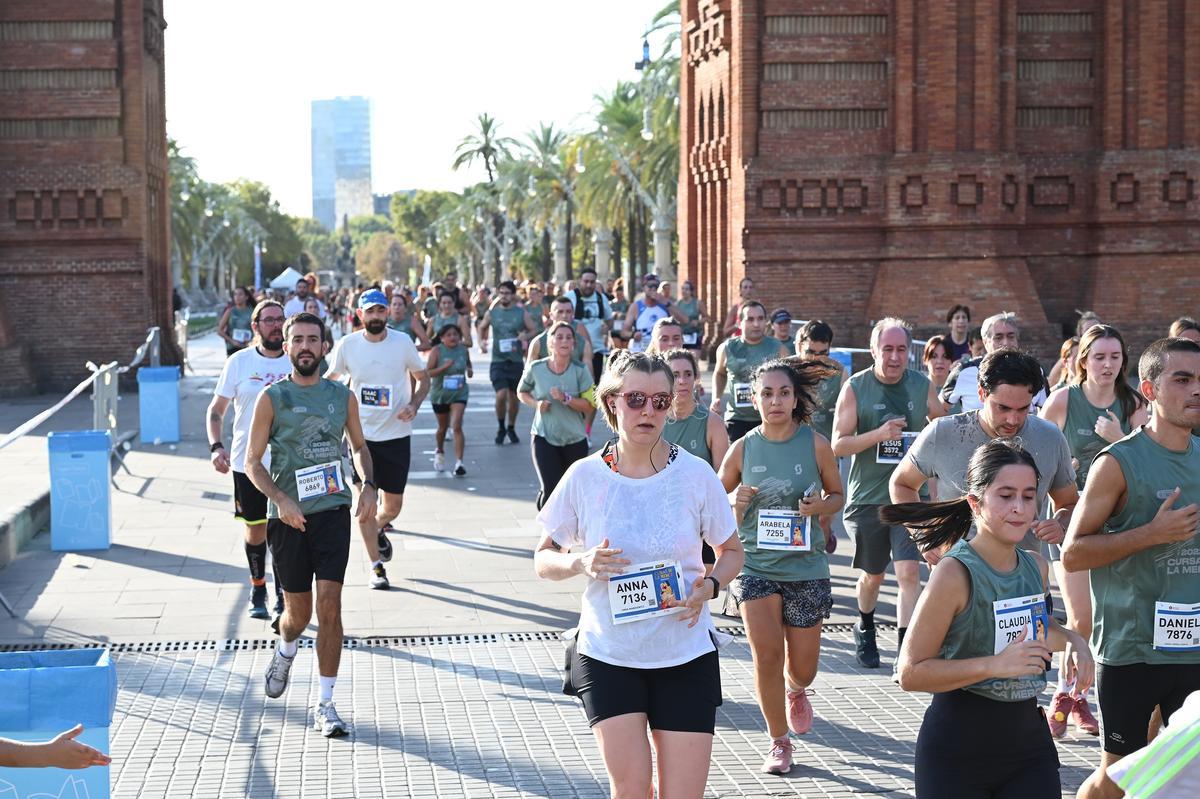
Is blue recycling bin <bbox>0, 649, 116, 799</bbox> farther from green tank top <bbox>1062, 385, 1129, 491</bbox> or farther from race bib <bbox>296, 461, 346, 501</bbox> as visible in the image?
green tank top <bbox>1062, 385, 1129, 491</bbox>

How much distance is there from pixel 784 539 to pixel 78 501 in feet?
24.1

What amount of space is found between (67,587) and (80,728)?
753cm

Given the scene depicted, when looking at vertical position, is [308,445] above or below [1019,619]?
above

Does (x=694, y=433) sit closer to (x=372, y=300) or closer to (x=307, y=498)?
(x=307, y=498)

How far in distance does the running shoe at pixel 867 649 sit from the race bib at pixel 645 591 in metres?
4.11

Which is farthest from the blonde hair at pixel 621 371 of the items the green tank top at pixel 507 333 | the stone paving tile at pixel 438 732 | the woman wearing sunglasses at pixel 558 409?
the green tank top at pixel 507 333

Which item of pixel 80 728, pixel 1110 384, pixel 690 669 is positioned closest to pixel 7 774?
pixel 80 728

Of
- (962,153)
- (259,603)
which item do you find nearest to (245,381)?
(259,603)

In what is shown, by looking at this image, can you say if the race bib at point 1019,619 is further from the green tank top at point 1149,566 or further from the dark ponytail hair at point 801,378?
the dark ponytail hair at point 801,378

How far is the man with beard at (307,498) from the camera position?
7.86m

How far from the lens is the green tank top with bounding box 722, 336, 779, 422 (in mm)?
12727

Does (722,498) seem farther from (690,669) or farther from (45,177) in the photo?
(45,177)

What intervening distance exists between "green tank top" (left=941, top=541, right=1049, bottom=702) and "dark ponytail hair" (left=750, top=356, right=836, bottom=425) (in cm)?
269

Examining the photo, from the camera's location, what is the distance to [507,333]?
19500mm
